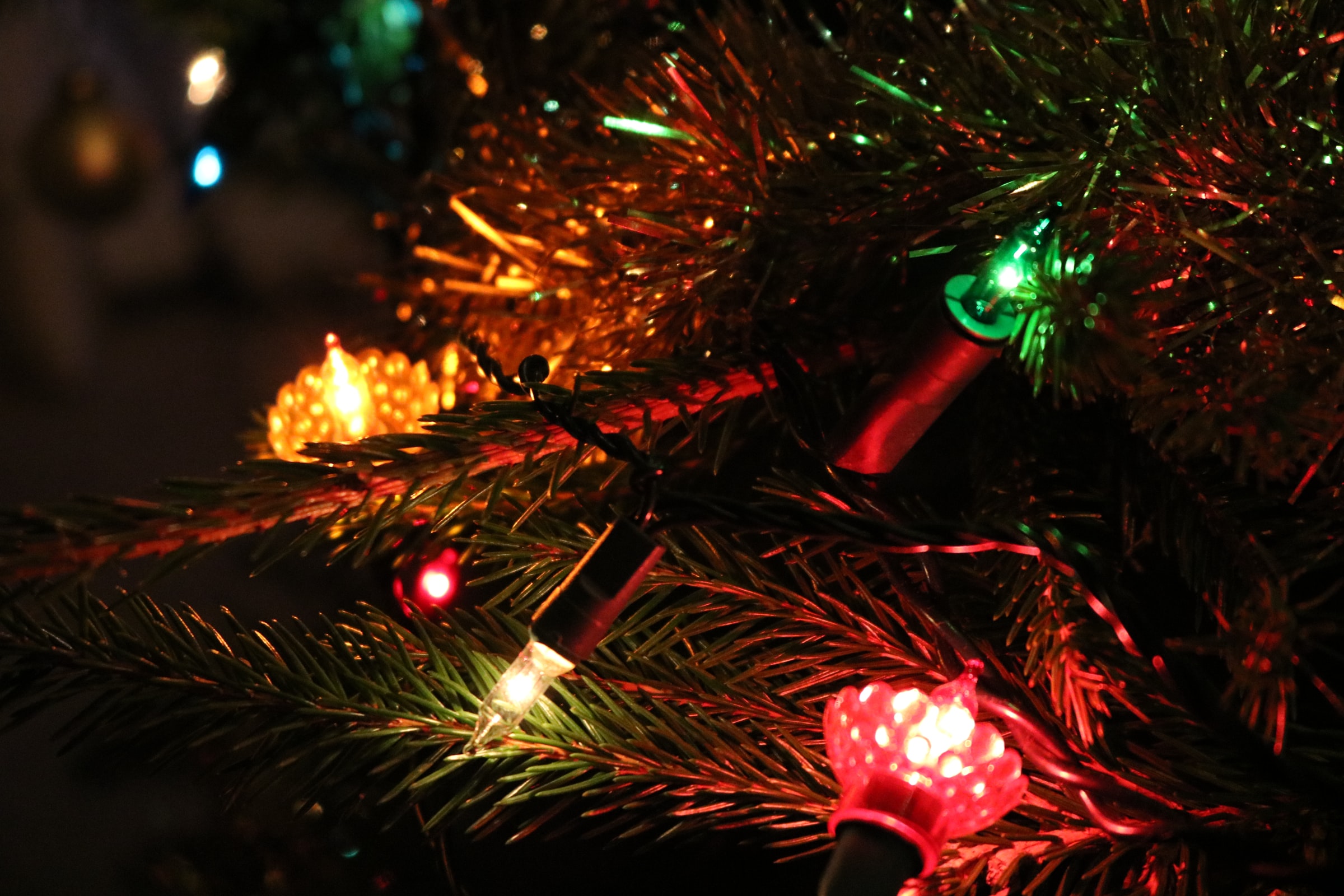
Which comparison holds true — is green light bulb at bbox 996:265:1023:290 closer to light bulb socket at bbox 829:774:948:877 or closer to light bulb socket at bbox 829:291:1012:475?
light bulb socket at bbox 829:291:1012:475

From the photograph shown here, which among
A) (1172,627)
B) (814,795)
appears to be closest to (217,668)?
(814,795)

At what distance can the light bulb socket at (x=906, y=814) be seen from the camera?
0.74 ft

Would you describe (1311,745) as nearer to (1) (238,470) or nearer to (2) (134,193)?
(1) (238,470)

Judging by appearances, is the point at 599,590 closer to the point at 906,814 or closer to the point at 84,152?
the point at 906,814

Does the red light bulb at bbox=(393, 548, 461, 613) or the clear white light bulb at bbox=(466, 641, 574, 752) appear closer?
the clear white light bulb at bbox=(466, 641, 574, 752)

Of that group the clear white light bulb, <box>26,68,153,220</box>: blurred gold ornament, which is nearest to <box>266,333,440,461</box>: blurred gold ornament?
the clear white light bulb

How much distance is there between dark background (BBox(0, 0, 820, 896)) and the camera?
38 cm

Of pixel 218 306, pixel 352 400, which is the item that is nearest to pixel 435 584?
pixel 352 400

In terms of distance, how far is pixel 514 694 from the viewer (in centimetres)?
24

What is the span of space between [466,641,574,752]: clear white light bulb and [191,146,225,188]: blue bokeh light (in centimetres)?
48

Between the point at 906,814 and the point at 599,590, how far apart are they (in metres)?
0.09

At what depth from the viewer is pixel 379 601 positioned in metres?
0.48

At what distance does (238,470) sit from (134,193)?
2.86 ft

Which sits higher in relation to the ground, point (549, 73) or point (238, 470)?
point (549, 73)
